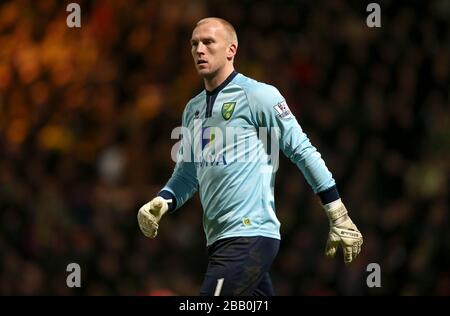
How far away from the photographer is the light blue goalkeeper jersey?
6.31 m

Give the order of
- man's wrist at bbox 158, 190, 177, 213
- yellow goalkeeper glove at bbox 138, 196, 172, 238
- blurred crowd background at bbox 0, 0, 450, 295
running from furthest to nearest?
blurred crowd background at bbox 0, 0, 450, 295
man's wrist at bbox 158, 190, 177, 213
yellow goalkeeper glove at bbox 138, 196, 172, 238

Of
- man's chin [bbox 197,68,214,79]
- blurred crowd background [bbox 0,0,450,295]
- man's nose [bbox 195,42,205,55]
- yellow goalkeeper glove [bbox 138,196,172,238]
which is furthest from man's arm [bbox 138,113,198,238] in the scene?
blurred crowd background [bbox 0,0,450,295]

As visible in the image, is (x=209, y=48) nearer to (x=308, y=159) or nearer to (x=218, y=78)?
(x=218, y=78)

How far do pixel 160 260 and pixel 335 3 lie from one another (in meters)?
3.58

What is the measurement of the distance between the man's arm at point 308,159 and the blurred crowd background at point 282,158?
375cm

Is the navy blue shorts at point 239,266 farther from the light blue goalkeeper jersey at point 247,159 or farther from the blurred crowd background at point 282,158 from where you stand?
the blurred crowd background at point 282,158

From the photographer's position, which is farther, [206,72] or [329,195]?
[206,72]

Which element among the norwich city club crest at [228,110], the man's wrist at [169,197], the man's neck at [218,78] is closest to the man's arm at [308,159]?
the norwich city club crest at [228,110]

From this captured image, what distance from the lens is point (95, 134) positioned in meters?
12.5

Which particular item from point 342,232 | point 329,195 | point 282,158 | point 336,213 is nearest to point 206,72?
point 329,195

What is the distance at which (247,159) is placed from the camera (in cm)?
635

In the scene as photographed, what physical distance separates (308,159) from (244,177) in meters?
0.39

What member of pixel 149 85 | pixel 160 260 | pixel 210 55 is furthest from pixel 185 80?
pixel 210 55

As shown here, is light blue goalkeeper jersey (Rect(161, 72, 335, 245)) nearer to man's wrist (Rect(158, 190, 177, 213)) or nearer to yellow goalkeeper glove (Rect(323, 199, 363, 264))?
yellow goalkeeper glove (Rect(323, 199, 363, 264))
